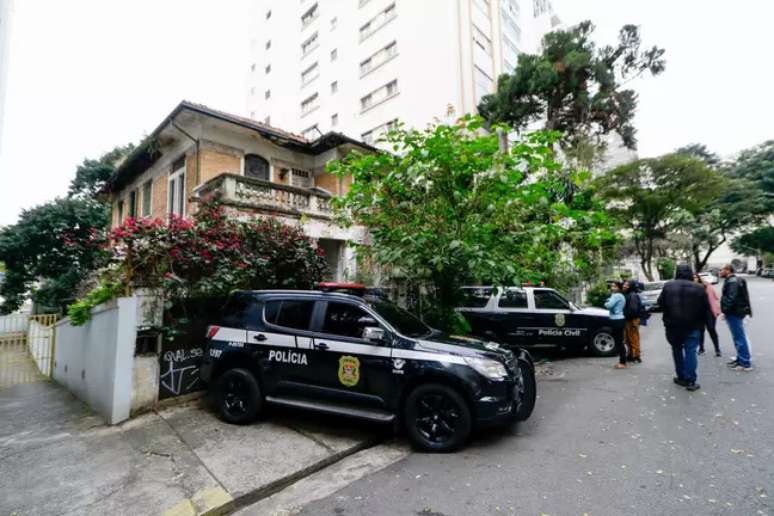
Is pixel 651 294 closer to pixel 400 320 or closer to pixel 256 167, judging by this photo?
pixel 400 320

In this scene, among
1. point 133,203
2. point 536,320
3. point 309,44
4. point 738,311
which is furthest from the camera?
point 309,44

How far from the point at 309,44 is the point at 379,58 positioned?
9.33 meters

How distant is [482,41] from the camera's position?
2259cm

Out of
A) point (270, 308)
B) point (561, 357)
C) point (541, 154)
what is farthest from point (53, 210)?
point (561, 357)

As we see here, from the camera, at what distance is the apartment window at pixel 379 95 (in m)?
21.4

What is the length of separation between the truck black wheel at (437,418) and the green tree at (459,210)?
89.0 inches

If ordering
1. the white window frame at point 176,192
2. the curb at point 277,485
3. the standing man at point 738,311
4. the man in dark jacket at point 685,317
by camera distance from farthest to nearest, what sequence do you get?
the white window frame at point 176,192 < the standing man at point 738,311 < the man in dark jacket at point 685,317 < the curb at point 277,485

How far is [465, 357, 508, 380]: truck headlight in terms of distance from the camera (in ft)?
13.2

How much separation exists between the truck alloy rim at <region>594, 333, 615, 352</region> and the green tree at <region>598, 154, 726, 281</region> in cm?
1453

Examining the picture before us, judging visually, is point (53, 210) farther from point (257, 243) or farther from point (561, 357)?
point (561, 357)

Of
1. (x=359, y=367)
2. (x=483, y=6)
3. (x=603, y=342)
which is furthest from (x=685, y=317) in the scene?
(x=483, y=6)

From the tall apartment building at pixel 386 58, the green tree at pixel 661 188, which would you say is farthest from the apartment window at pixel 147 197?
the green tree at pixel 661 188

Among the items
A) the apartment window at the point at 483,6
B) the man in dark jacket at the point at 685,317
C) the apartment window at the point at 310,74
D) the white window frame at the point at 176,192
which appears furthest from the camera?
→ the apartment window at the point at 310,74

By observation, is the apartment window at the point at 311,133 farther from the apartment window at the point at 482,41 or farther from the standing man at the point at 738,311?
the standing man at the point at 738,311
